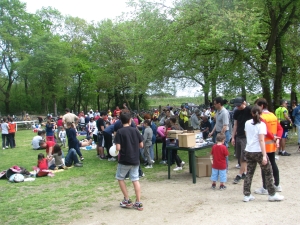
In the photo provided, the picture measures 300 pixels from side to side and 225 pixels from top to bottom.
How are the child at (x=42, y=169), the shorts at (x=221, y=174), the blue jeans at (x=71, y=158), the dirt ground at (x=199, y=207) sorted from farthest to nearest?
1. the blue jeans at (x=71, y=158)
2. the child at (x=42, y=169)
3. the shorts at (x=221, y=174)
4. the dirt ground at (x=199, y=207)

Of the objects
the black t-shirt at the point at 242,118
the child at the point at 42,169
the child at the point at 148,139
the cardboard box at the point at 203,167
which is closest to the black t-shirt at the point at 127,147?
the cardboard box at the point at 203,167

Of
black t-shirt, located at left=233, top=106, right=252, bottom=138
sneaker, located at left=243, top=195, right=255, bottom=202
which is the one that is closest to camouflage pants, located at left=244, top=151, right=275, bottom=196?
sneaker, located at left=243, top=195, right=255, bottom=202

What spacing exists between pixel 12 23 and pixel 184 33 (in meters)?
33.7

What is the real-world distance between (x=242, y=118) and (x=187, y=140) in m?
1.29

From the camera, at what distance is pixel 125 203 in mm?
5363

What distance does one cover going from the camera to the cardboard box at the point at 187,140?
22.3 ft

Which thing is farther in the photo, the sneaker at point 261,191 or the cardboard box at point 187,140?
the cardboard box at point 187,140

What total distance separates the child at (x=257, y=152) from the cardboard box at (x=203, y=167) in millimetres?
2083

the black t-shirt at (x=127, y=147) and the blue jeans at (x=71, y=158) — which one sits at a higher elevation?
the black t-shirt at (x=127, y=147)

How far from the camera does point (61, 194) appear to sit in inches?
256

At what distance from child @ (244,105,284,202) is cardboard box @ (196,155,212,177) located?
208 centimetres

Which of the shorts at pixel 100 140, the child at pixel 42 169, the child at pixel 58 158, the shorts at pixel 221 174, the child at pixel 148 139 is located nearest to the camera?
the shorts at pixel 221 174

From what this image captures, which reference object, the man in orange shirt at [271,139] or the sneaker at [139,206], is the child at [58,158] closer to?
the sneaker at [139,206]

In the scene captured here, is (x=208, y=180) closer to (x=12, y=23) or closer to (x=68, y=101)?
(x=12, y=23)
